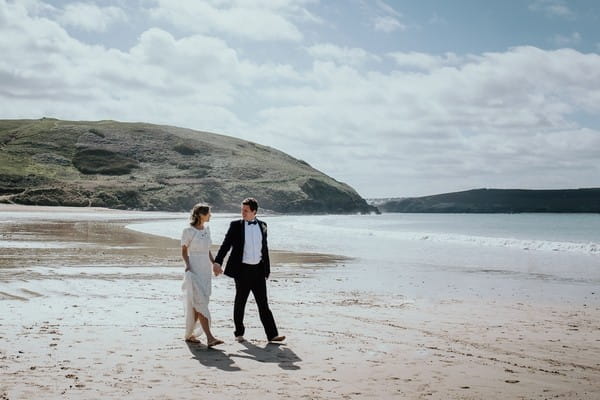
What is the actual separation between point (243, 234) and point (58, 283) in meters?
6.14

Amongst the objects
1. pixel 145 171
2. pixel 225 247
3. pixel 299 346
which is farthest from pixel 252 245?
pixel 145 171

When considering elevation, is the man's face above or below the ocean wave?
above

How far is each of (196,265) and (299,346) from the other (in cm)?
190

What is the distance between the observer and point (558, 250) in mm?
26688

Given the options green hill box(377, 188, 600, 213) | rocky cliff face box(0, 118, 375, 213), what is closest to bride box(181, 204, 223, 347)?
rocky cliff face box(0, 118, 375, 213)

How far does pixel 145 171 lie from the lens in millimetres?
127000

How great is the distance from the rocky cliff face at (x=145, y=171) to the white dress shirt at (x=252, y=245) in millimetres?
86693

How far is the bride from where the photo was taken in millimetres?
8188

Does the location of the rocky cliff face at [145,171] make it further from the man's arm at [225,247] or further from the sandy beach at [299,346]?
the man's arm at [225,247]

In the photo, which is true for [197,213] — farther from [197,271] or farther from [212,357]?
[212,357]

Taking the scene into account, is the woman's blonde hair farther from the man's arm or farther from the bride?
the man's arm

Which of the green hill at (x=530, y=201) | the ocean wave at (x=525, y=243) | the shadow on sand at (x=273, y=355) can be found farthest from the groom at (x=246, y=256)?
the green hill at (x=530, y=201)

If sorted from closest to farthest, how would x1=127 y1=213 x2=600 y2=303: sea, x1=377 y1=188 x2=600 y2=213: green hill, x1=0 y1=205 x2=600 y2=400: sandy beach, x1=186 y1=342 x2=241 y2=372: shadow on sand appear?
x1=0 y1=205 x2=600 y2=400: sandy beach
x1=186 y1=342 x2=241 y2=372: shadow on sand
x1=127 y1=213 x2=600 y2=303: sea
x1=377 y1=188 x2=600 y2=213: green hill

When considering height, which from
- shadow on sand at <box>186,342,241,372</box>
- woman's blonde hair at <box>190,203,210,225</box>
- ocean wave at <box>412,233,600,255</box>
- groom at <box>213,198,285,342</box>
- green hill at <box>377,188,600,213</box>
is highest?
green hill at <box>377,188,600,213</box>
